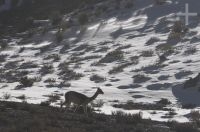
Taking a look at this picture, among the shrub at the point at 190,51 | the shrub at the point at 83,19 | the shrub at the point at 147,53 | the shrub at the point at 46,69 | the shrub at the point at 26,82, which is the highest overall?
Result: the shrub at the point at 83,19

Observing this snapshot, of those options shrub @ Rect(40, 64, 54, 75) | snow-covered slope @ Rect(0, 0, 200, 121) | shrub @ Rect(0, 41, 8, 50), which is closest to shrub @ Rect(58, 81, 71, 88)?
snow-covered slope @ Rect(0, 0, 200, 121)

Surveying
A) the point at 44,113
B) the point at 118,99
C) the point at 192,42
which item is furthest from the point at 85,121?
the point at 192,42

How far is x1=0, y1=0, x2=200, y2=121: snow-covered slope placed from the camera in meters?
19.6

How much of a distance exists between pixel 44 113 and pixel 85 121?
4.09ft

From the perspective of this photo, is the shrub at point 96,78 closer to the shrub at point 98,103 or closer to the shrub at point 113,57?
the shrub at point 113,57

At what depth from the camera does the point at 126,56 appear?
26.4 metres

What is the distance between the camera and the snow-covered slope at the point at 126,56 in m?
19.6

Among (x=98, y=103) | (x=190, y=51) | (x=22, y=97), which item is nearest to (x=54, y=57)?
(x=190, y=51)

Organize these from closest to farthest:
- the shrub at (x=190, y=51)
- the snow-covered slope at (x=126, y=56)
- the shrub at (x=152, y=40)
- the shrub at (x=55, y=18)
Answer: the snow-covered slope at (x=126, y=56), the shrub at (x=190, y=51), the shrub at (x=152, y=40), the shrub at (x=55, y=18)

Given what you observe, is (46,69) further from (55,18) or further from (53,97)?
(55,18)

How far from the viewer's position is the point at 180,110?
16297mm

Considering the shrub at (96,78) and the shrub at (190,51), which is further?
the shrub at (190,51)

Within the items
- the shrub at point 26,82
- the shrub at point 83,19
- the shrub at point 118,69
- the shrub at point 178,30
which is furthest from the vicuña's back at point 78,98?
the shrub at point 83,19

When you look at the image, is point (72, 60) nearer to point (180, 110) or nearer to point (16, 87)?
point (16, 87)
